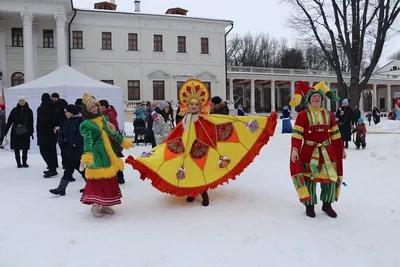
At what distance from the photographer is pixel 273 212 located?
537cm

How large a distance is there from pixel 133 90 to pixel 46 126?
25325 mm

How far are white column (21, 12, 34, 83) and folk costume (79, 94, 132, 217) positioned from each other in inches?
1008

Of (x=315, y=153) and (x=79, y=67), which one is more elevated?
(x=79, y=67)

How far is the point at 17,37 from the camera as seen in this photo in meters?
30.2

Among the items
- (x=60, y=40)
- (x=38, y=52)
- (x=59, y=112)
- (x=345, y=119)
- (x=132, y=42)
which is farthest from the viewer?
(x=132, y=42)

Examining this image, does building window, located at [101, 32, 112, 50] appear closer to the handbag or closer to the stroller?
the stroller

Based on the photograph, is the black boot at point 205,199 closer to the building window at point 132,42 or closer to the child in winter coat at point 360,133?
the child in winter coat at point 360,133

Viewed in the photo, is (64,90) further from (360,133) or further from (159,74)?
(159,74)

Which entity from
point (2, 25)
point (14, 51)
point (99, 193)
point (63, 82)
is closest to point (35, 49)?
point (14, 51)

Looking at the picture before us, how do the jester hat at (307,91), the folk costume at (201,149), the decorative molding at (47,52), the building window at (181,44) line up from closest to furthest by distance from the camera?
the jester hat at (307,91) → the folk costume at (201,149) → the decorative molding at (47,52) → the building window at (181,44)

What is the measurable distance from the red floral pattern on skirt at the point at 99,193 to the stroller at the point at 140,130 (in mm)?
9836

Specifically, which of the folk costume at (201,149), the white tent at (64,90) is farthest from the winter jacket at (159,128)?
the white tent at (64,90)

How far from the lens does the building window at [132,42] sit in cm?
3294

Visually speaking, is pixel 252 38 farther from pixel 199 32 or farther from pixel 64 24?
pixel 64 24
